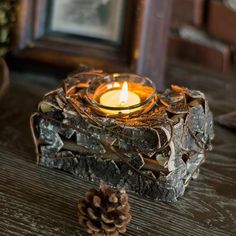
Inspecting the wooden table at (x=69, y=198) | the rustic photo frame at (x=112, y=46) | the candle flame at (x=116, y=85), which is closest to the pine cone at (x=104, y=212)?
the wooden table at (x=69, y=198)

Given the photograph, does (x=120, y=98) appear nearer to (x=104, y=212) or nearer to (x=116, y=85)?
(x=116, y=85)

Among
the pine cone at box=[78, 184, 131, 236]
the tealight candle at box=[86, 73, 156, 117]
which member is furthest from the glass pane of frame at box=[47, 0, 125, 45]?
the pine cone at box=[78, 184, 131, 236]

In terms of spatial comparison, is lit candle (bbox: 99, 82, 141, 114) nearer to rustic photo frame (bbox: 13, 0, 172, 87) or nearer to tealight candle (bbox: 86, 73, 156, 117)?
tealight candle (bbox: 86, 73, 156, 117)

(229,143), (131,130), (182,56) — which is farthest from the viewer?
(182,56)

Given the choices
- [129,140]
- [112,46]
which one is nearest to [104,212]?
[129,140]

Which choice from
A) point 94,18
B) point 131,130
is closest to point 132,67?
point 94,18

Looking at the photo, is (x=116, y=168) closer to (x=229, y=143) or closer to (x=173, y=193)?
(x=173, y=193)

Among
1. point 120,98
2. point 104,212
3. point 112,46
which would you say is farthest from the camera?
point 112,46

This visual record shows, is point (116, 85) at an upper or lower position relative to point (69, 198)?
upper
